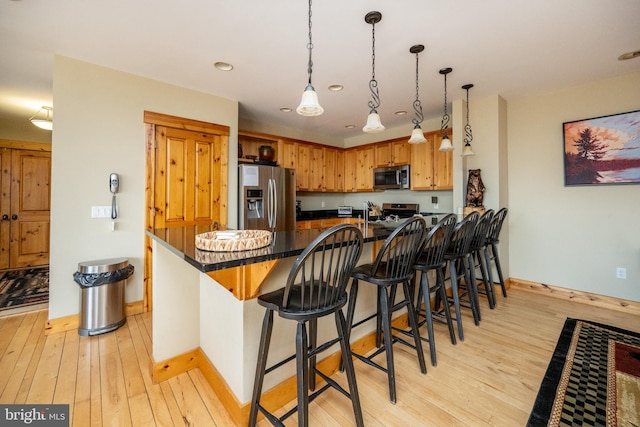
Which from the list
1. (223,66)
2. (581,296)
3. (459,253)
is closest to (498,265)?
(581,296)

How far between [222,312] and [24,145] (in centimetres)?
555

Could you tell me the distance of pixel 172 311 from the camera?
1833 millimetres

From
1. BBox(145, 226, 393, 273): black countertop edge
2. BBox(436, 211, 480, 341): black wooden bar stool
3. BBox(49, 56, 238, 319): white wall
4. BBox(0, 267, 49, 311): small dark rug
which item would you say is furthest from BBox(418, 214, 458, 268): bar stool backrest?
BBox(0, 267, 49, 311): small dark rug

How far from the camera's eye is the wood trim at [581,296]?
2959 millimetres

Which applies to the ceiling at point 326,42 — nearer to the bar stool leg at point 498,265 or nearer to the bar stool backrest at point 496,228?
the bar stool backrest at point 496,228

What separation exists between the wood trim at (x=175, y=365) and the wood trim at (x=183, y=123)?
2436 millimetres

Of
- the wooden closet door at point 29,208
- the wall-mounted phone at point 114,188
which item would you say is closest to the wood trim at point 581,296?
the wall-mounted phone at point 114,188

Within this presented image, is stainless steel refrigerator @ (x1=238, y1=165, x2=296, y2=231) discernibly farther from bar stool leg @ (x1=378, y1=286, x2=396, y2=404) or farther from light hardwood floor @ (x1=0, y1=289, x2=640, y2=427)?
bar stool leg @ (x1=378, y1=286, x2=396, y2=404)

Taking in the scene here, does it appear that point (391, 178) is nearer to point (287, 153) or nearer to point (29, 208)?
point (287, 153)

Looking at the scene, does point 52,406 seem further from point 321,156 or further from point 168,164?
point 321,156

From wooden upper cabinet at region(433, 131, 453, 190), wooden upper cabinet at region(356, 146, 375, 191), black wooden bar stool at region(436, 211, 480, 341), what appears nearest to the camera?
black wooden bar stool at region(436, 211, 480, 341)

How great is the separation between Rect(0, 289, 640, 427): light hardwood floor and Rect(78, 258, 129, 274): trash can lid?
592 millimetres

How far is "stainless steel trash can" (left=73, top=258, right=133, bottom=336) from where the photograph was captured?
2.51 metres

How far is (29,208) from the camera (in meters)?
4.71
